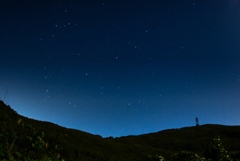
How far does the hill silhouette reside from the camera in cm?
2309

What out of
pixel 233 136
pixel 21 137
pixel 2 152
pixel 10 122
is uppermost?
pixel 233 136

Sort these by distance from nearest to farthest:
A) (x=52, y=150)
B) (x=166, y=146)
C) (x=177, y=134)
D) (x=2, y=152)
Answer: (x=2, y=152)
(x=52, y=150)
(x=166, y=146)
(x=177, y=134)

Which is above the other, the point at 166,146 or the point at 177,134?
the point at 177,134

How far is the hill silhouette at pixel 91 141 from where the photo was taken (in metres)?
23.1

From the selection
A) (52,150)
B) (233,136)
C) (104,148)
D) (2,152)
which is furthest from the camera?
(233,136)

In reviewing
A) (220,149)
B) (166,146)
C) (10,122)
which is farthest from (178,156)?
(166,146)

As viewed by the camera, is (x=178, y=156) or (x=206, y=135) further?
(x=206, y=135)

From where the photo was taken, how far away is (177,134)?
75.2 m

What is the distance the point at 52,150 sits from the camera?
23.2m

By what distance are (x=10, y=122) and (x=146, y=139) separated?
4759cm

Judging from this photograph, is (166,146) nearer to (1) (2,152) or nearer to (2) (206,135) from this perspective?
(2) (206,135)

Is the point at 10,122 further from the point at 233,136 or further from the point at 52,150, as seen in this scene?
the point at 233,136

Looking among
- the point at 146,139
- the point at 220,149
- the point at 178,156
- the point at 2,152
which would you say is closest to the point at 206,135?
the point at 146,139

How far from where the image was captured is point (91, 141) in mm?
36688
